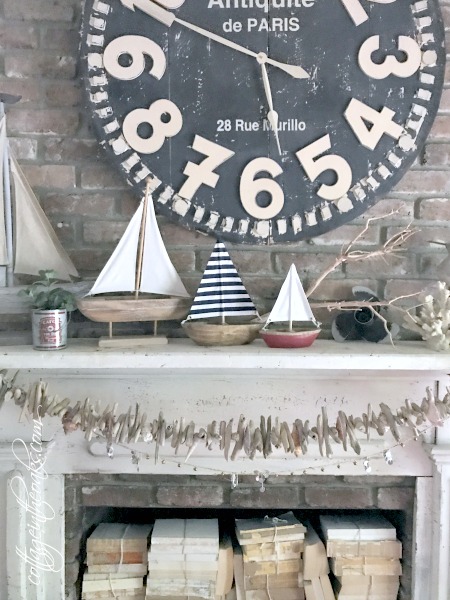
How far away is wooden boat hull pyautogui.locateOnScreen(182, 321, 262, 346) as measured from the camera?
1395 mm

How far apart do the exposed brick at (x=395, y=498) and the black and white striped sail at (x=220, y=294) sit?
0.61 meters

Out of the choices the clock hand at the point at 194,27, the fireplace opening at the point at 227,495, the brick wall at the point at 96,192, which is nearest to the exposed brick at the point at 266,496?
the fireplace opening at the point at 227,495

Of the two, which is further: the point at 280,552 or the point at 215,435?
the point at 280,552

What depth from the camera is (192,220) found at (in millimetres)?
1559

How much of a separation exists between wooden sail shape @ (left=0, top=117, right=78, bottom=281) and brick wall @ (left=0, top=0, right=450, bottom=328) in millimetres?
59

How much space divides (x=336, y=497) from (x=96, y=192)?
102 centimetres

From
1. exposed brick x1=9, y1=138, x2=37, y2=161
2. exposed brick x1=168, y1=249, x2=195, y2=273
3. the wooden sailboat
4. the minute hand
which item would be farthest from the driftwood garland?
the minute hand

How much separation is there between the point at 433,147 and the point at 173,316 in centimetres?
80

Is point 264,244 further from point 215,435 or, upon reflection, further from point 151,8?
point 151,8

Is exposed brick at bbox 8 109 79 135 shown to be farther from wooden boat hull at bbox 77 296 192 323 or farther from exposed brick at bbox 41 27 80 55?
wooden boat hull at bbox 77 296 192 323

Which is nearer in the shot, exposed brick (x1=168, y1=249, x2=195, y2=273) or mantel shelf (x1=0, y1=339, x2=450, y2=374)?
mantel shelf (x1=0, y1=339, x2=450, y2=374)

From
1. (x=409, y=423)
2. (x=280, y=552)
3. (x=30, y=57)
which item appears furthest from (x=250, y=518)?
(x=30, y=57)

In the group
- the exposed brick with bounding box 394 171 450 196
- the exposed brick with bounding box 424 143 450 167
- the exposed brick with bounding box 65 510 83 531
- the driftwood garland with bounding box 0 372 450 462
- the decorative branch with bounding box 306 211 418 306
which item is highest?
the exposed brick with bounding box 424 143 450 167

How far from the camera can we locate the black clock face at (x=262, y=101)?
1.53 m
